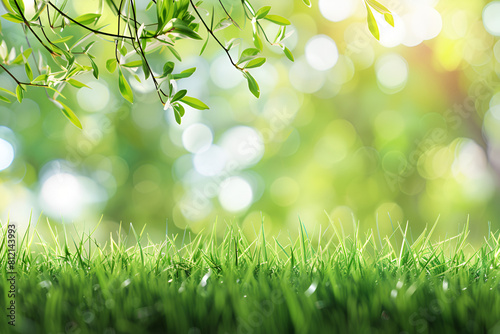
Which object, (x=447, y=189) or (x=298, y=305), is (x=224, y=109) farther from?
(x=298, y=305)

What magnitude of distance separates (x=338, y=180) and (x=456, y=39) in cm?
333

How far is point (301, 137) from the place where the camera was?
9.59 meters

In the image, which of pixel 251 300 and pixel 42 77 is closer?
pixel 251 300

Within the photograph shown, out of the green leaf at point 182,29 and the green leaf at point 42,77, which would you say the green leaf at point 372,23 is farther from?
the green leaf at point 42,77

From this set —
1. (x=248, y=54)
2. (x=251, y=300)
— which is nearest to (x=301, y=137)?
(x=248, y=54)

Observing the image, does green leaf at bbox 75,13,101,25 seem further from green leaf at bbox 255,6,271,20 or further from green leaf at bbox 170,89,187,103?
green leaf at bbox 255,6,271,20

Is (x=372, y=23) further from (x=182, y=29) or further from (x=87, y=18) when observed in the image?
(x=87, y=18)

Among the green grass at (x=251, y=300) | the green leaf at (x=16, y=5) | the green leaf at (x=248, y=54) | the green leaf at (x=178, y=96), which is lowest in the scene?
the green grass at (x=251, y=300)

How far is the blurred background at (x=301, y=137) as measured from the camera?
8.88 m

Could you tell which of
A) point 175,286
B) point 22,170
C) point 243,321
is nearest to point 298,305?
point 243,321

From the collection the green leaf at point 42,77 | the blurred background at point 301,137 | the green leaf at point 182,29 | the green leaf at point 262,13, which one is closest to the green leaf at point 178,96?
the green leaf at point 182,29

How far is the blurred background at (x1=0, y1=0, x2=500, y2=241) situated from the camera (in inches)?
349

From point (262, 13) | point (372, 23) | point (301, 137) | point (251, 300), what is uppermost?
point (301, 137)

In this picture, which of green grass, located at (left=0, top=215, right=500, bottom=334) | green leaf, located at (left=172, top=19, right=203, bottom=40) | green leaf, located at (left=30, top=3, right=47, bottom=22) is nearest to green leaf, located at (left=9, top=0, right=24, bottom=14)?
green leaf, located at (left=30, top=3, right=47, bottom=22)
